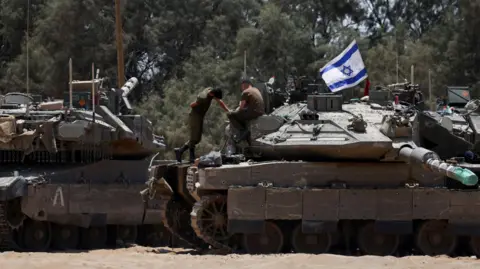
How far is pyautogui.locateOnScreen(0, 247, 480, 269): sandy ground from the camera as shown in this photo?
54.8 feet

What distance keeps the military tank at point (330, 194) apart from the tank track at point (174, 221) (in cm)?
139

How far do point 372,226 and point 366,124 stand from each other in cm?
181

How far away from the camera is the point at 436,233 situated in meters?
20.2

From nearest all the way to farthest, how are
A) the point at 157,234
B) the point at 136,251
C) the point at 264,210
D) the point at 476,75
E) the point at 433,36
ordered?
1. the point at 264,210
2. the point at 136,251
3. the point at 157,234
4. the point at 476,75
5. the point at 433,36

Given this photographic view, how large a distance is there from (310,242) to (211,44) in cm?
3104

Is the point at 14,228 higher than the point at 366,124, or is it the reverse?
the point at 366,124

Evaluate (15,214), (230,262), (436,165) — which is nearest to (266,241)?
(230,262)

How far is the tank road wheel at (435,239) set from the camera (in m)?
20.0

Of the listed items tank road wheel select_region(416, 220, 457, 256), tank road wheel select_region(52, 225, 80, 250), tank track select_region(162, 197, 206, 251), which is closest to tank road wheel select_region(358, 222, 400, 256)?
tank road wheel select_region(416, 220, 457, 256)

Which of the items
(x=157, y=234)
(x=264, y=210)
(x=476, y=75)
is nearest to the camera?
(x=264, y=210)

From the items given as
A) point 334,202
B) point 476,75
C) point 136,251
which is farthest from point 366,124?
point 476,75

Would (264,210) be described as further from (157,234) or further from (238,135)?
(157,234)

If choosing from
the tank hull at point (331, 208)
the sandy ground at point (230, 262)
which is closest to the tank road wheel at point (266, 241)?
the tank hull at point (331, 208)

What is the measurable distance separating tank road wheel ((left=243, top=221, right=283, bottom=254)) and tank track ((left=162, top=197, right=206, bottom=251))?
1953 millimetres
